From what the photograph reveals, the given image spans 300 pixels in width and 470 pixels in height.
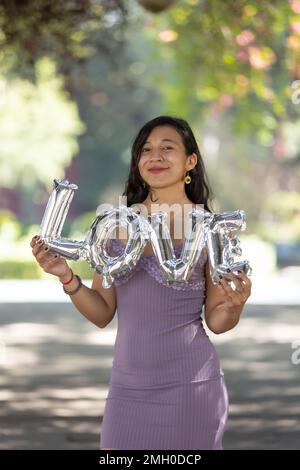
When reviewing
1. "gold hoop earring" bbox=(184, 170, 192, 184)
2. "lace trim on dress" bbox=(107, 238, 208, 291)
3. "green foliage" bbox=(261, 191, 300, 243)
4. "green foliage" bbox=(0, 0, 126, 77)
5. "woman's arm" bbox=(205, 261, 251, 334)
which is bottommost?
"woman's arm" bbox=(205, 261, 251, 334)

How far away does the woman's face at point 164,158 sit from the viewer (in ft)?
11.2

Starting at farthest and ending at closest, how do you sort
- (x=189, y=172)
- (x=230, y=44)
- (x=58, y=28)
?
(x=230, y=44), (x=58, y=28), (x=189, y=172)

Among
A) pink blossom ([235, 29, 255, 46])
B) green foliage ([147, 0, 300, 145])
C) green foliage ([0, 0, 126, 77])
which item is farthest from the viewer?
pink blossom ([235, 29, 255, 46])

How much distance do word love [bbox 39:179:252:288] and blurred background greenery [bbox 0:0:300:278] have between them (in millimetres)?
785

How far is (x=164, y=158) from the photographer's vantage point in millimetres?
3422

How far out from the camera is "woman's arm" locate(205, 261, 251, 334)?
3168 mm

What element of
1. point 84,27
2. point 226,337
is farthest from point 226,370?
point 84,27

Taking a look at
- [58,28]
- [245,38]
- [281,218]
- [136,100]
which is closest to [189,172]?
[58,28]

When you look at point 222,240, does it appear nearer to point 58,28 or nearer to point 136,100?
point 58,28

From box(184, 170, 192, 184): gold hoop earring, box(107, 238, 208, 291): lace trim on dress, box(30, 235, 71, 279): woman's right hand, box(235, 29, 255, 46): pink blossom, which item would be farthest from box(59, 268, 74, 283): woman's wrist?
box(235, 29, 255, 46): pink blossom

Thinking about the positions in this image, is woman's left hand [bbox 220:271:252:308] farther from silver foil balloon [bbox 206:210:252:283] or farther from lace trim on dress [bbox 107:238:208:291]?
lace trim on dress [bbox 107:238:208:291]

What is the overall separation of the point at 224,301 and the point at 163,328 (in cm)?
22

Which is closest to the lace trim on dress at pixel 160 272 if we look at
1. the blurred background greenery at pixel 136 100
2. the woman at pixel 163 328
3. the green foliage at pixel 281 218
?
the woman at pixel 163 328

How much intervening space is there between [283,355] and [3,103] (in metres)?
27.4
